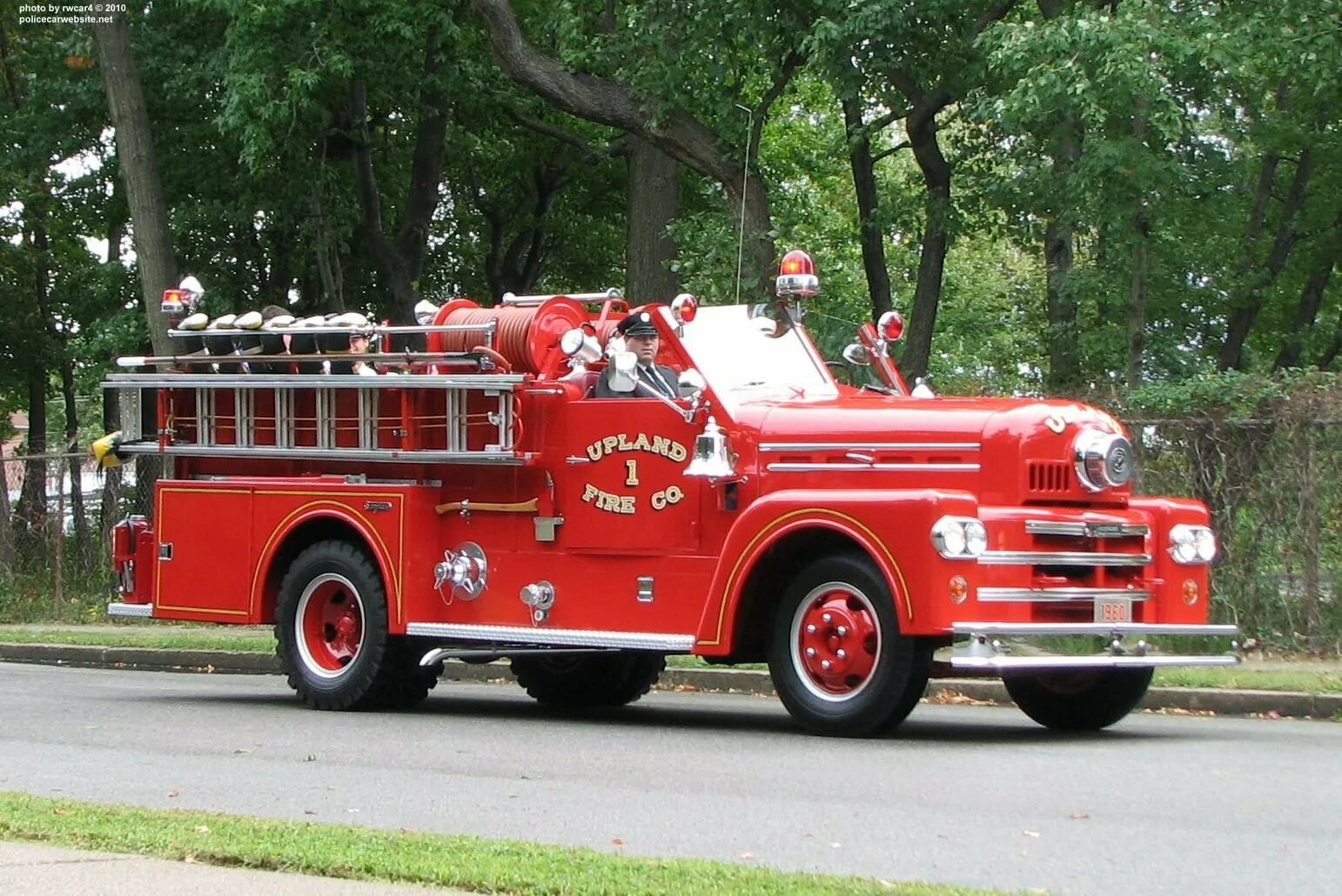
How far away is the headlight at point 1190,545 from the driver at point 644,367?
2.98 metres

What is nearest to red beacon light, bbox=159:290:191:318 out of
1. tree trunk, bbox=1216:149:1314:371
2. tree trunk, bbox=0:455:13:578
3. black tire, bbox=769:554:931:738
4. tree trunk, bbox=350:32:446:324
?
black tire, bbox=769:554:931:738

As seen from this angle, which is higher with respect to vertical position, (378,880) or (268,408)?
(268,408)

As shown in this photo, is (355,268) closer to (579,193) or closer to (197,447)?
(579,193)

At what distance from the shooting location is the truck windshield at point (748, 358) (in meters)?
11.8

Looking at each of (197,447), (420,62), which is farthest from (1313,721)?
(420,62)

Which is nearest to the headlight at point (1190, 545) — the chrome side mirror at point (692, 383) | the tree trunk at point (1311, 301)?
the chrome side mirror at point (692, 383)

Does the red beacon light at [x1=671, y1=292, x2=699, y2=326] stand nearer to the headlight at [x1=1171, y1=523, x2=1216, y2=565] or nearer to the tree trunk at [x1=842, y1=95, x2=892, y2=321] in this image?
the headlight at [x1=1171, y1=523, x2=1216, y2=565]

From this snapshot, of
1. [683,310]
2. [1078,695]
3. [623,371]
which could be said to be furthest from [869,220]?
[1078,695]

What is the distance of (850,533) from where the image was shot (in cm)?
1032

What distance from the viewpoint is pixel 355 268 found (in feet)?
103

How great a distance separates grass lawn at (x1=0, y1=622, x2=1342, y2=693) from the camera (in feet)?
44.9

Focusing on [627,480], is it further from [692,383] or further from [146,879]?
[146,879]

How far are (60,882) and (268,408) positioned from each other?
7.56 m

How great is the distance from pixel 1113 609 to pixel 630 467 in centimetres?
303
